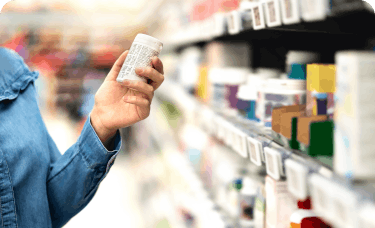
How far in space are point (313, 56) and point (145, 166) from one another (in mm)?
3220

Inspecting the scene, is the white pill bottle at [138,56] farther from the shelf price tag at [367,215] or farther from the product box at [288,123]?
the shelf price tag at [367,215]

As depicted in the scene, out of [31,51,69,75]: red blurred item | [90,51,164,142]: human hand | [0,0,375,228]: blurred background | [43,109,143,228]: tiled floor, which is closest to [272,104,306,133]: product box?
[0,0,375,228]: blurred background

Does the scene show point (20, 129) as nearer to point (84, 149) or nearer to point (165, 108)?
point (84, 149)

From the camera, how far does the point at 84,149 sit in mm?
1138

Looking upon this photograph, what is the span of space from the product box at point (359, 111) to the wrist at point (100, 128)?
29.3 inches

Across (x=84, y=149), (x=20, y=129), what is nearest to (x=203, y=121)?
(x=84, y=149)

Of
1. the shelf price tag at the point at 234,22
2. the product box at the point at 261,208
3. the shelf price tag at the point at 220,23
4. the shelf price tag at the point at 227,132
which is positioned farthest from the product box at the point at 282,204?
the shelf price tag at the point at 220,23

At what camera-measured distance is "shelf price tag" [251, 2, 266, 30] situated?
948 millimetres

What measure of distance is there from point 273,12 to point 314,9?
8.9 inches

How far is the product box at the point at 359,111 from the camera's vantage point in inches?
21.7

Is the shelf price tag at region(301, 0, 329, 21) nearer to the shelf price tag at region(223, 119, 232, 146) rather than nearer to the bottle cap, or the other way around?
the bottle cap

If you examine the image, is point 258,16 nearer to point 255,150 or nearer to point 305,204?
point 255,150

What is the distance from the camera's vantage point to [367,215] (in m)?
0.48

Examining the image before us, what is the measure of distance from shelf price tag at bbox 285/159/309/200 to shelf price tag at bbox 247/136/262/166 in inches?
8.8
